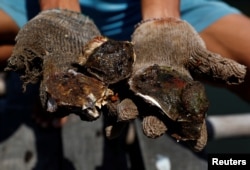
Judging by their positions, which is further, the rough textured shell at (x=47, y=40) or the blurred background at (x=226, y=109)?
the blurred background at (x=226, y=109)

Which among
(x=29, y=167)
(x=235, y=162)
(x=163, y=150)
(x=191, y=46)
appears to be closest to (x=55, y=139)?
(x=29, y=167)

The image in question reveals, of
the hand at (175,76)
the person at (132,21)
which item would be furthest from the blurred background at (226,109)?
the hand at (175,76)

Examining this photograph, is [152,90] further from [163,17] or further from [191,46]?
[163,17]

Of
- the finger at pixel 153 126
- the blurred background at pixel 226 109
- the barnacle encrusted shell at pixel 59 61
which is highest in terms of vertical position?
the barnacle encrusted shell at pixel 59 61

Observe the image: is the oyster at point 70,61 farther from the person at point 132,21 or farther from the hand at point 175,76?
the person at point 132,21

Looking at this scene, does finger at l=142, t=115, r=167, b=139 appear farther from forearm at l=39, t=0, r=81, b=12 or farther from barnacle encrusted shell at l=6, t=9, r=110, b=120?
forearm at l=39, t=0, r=81, b=12

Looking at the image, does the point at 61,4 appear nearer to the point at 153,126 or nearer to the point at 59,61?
the point at 59,61

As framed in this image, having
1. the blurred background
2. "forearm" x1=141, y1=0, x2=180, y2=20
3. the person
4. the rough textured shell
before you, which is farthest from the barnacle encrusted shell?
the blurred background
